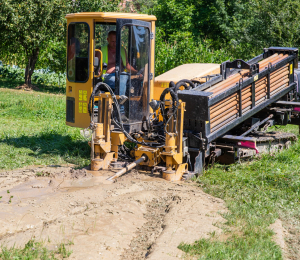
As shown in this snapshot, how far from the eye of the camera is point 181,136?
22.6 feet

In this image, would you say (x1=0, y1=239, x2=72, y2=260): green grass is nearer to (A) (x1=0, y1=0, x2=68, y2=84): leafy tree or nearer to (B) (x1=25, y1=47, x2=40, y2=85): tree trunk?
(A) (x1=0, y1=0, x2=68, y2=84): leafy tree

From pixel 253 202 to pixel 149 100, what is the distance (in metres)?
3.02

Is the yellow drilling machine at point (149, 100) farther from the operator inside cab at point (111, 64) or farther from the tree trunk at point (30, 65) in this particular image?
the tree trunk at point (30, 65)

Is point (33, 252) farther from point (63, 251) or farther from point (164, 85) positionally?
point (164, 85)

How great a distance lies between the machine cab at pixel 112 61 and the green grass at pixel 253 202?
1.93 meters

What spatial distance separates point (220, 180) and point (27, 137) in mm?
5096

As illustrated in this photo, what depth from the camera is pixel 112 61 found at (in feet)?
26.5

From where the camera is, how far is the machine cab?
7469 mm

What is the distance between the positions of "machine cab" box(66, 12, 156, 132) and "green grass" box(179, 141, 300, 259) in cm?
193

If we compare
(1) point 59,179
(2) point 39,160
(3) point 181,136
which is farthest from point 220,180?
(2) point 39,160

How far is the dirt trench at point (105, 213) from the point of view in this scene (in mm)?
4418

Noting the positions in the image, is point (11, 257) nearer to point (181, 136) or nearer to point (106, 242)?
point (106, 242)

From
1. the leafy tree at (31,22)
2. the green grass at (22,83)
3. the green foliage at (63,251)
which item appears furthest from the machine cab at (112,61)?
the green grass at (22,83)

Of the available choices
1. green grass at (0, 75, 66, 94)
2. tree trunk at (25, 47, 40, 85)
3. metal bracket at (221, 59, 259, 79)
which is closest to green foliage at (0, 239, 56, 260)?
metal bracket at (221, 59, 259, 79)
